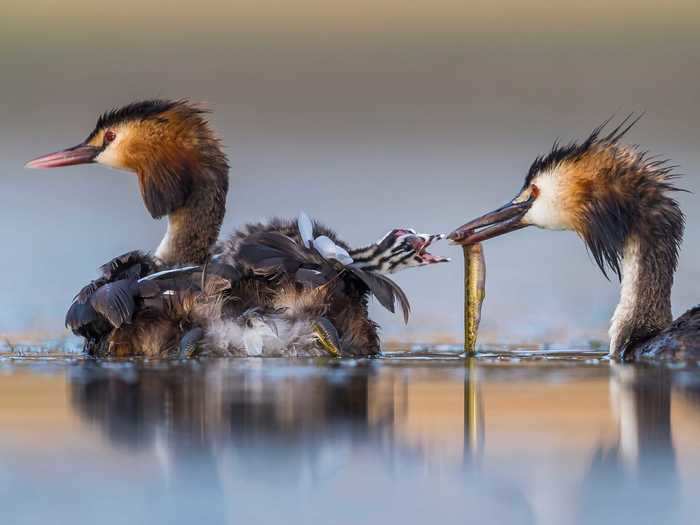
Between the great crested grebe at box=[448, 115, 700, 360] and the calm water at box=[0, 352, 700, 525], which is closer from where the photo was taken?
the calm water at box=[0, 352, 700, 525]

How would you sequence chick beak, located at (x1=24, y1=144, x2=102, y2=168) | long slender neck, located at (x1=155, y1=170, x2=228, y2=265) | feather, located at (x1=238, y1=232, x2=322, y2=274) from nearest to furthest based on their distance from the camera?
feather, located at (x1=238, y1=232, x2=322, y2=274), long slender neck, located at (x1=155, y1=170, x2=228, y2=265), chick beak, located at (x1=24, y1=144, x2=102, y2=168)

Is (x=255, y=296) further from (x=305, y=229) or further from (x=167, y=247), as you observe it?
(x=167, y=247)

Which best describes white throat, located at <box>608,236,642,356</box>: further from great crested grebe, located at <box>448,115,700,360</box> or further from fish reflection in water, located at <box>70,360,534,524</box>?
fish reflection in water, located at <box>70,360,534,524</box>

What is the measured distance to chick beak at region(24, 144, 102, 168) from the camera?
A: 7.52m

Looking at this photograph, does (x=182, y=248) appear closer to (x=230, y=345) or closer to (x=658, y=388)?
(x=230, y=345)

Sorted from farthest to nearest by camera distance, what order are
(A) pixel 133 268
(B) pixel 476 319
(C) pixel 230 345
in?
1. (B) pixel 476 319
2. (A) pixel 133 268
3. (C) pixel 230 345

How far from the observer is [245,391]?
4590mm

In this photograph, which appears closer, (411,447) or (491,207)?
(411,447)

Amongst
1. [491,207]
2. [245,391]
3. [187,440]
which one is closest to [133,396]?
[245,391]

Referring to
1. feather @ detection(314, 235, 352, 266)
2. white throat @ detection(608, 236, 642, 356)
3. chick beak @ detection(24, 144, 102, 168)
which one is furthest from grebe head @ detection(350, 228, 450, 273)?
chick beak @ detection(24, 144, 102, 168)

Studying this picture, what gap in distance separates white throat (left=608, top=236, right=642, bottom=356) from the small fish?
629 millimetres

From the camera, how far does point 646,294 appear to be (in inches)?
257

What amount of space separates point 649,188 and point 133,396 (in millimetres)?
3041

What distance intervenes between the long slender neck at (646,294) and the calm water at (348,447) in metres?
1.23
